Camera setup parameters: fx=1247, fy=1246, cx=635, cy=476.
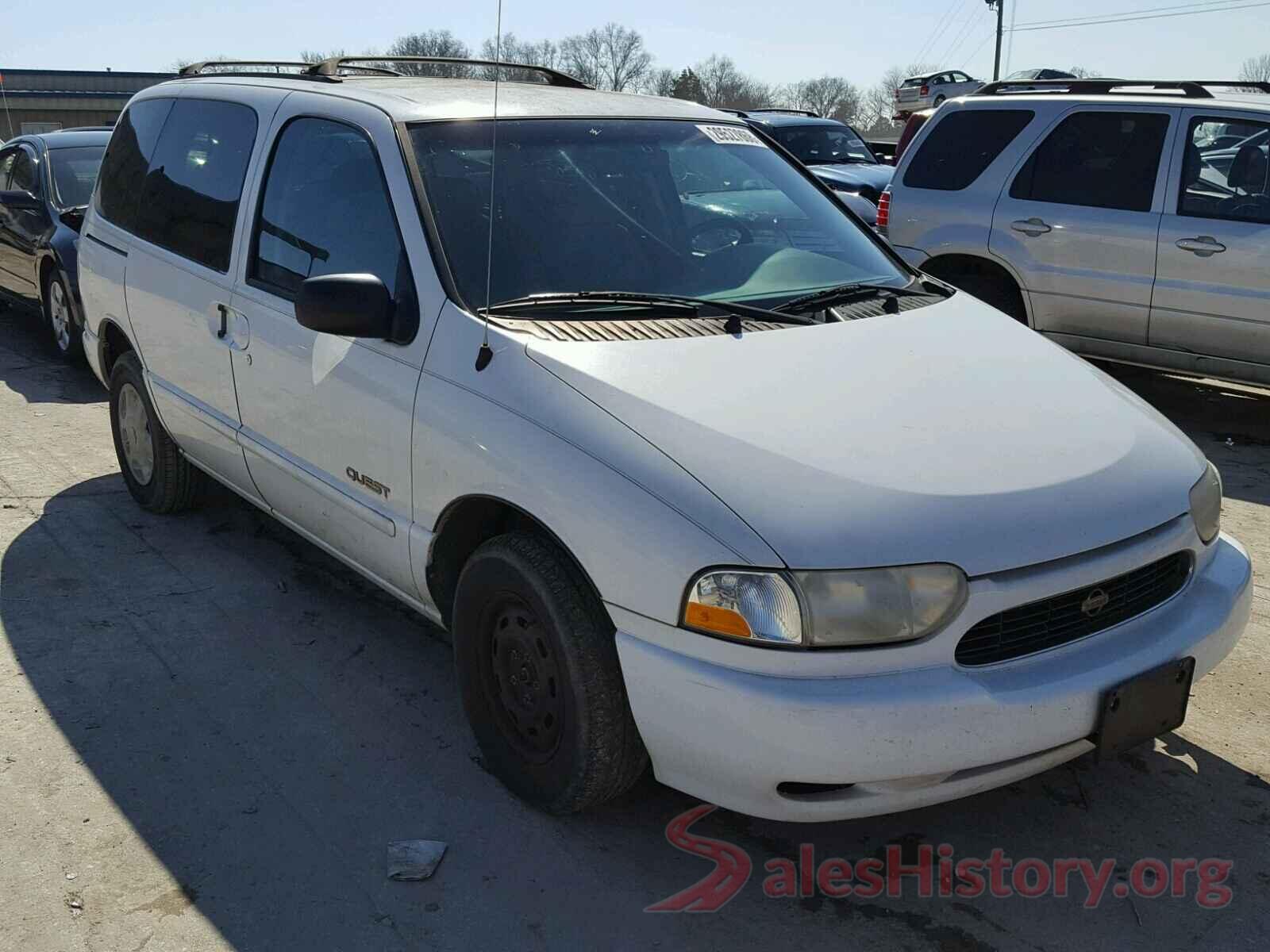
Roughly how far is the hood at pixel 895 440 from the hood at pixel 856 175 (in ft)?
30.9

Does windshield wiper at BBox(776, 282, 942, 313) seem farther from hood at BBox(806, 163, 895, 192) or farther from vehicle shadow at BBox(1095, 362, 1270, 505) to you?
hood at BBox(806, 163, 895, 192)

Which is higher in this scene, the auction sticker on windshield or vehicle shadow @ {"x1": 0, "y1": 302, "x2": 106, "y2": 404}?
the auction sticker on windshield

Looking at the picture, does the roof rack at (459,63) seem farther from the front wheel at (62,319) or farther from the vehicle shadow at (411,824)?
the front wheel at (62,319)

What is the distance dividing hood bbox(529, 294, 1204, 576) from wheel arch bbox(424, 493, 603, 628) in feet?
1.31

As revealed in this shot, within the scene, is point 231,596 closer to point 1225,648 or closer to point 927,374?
point 927,374

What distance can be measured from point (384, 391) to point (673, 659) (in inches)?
51.0

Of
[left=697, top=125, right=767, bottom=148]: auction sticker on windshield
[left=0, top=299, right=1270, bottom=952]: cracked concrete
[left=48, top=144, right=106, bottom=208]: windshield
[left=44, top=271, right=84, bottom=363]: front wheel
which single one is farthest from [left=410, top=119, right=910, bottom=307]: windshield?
[left=48, top=144, right=106, bottom=208]: windshield

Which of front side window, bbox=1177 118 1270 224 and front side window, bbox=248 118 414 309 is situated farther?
front side window, bbox=1177 118 1270 224

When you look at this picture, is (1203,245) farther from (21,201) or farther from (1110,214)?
(21,201)

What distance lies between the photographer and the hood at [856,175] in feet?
42.0

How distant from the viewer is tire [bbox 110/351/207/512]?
5.29 metres

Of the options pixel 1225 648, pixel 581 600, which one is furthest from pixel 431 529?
pixel 1225 648

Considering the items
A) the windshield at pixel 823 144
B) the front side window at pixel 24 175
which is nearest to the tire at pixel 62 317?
the front side window at pixel 24 175

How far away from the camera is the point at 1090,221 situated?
282 inches
